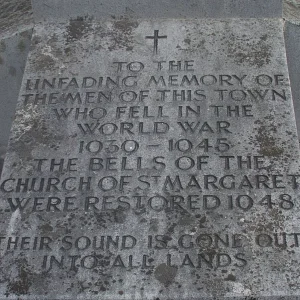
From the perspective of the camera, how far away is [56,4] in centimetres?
480

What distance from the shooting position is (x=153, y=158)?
160 inches

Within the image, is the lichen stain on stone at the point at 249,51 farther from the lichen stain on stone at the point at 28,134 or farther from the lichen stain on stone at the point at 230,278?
the lichen stain on stone at the point at 230,278

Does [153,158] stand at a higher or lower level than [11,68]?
lower

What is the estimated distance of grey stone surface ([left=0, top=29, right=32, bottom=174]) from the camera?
4895 mm

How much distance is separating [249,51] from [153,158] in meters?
1.01

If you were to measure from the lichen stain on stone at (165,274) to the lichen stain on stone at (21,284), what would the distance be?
0.64 meters

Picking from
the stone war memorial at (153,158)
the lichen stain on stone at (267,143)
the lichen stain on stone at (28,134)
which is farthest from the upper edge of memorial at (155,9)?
the lichen stain on stone at (267,143)

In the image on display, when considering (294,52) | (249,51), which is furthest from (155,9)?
(294,52)

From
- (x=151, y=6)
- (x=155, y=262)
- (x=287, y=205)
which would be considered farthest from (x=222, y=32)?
(x=155, y=262)

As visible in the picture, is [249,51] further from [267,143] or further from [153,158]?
[153,158]

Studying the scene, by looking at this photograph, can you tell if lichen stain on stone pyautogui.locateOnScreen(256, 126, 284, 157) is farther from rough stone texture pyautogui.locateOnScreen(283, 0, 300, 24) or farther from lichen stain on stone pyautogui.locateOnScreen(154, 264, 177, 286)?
rough stone texture pyautogui.locateOnScreen(283, 0, 300, 24)

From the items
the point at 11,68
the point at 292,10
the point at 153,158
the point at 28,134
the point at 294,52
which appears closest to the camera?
the point at 153,158

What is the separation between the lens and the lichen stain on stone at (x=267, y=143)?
4016 mm

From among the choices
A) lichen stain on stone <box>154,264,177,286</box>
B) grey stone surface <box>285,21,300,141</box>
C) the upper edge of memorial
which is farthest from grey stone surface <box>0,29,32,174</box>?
lichen stain on stone <box>154,264,177,286</box>
